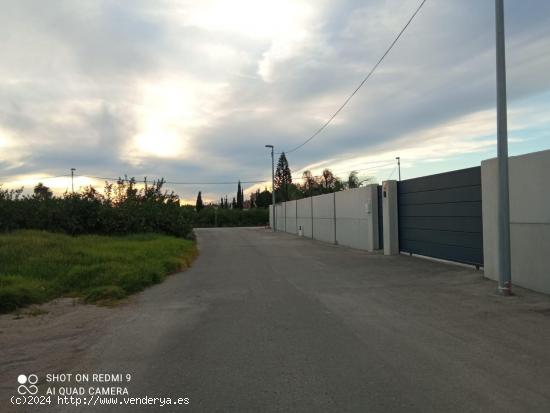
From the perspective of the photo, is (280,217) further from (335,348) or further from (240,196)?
(240,196)

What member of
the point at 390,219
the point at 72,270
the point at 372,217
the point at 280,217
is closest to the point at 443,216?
the point at 390,219

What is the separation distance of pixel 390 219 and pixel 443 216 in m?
3.81

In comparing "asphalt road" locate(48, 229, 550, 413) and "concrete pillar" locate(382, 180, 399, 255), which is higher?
"concrete pillar" locate(382, 180, 399, 255)

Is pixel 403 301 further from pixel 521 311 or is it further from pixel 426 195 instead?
pixel 426 195

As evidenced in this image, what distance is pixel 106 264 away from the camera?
13578 mm

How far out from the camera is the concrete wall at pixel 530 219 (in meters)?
10.0

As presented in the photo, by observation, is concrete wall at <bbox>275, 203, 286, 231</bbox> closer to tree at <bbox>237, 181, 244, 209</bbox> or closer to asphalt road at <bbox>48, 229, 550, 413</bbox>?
asphalt road at <bbox>48, 229, 550, 413</bbox>

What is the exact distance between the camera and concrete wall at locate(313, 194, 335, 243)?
3016 centimetres

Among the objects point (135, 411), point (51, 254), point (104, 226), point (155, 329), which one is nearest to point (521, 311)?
point (155, 329)

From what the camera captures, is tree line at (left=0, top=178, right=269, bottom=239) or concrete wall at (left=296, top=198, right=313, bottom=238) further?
concrete wall at (left=296, top=198, right=313, bottom=238)

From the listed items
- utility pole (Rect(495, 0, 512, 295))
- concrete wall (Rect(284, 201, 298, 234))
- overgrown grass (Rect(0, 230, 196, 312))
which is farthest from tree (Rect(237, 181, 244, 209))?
utility pole (Rect(495, 0, 512, 295))

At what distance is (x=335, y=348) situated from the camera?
6469 mm

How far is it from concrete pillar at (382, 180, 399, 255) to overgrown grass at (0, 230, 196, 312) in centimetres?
766

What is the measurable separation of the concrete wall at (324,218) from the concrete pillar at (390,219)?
9.29m
